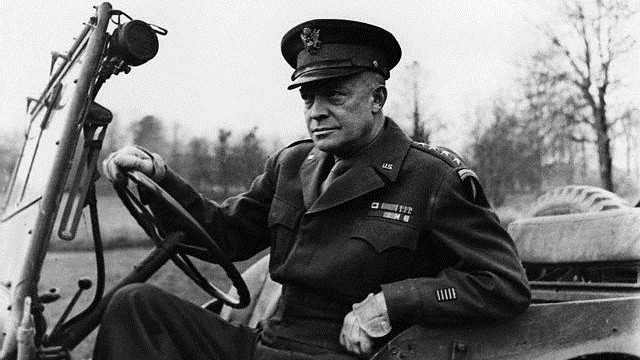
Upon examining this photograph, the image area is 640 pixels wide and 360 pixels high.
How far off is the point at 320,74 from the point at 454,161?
20.6 inches

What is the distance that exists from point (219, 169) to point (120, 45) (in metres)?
2.21

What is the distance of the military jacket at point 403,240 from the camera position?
2.39 m

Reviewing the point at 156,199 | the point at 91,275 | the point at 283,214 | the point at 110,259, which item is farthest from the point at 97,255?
the point at 91,275

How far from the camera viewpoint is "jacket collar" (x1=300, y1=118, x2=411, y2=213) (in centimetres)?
264

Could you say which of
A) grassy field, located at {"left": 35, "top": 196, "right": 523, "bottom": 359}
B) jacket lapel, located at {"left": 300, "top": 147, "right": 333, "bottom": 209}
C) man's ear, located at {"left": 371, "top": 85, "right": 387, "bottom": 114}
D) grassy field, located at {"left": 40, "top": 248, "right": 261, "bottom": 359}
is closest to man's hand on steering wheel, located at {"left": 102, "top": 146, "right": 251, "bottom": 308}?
jacket lapel, located at {"left": 300, "top": 147, "right": 333, "bottom": 209}

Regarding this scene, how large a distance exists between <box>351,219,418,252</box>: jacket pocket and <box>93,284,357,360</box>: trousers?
0.36 m

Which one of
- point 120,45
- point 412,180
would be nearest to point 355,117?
point 412,180

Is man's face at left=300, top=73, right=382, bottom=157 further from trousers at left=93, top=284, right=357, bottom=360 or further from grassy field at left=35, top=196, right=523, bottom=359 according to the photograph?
grassy field at left=35, top=196, right=523, bottom=359

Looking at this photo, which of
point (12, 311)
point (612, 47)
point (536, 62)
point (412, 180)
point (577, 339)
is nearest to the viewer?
point (12, 311)

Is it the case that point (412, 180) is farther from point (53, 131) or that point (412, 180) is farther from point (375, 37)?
point (53, 131)

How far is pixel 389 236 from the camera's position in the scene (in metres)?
2.53

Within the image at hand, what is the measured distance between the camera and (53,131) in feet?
8.77

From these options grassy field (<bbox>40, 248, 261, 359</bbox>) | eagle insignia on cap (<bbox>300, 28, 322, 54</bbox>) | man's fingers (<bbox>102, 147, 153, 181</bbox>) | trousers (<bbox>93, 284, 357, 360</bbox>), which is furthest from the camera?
grassy field (<bbox>40, 248, 261, 359</bbox>)

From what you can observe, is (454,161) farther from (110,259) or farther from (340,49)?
(110,259)
